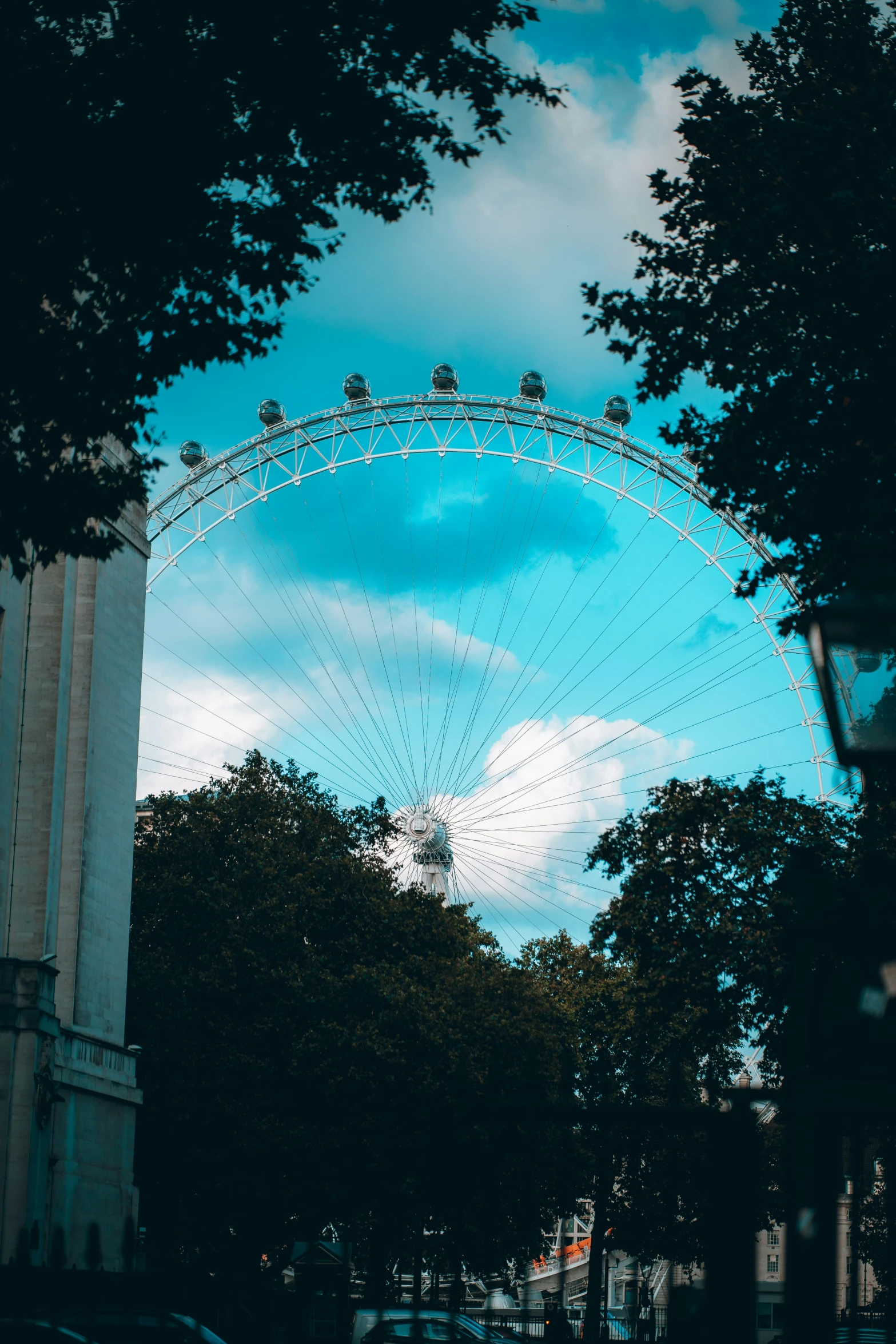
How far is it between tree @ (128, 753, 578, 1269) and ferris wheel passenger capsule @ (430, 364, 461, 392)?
21314mm

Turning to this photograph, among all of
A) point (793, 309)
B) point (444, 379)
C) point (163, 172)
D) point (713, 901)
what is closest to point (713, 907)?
point (713, 901)

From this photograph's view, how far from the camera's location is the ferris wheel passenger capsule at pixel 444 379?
66.4 m

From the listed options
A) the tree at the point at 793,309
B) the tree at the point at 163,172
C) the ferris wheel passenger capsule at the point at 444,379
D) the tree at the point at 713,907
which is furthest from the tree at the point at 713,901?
the ferris wheel passenger capsule at the point at 444,379

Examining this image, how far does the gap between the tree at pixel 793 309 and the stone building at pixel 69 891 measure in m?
21.9

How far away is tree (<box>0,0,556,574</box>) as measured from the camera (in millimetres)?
14820

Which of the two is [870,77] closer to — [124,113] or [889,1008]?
[124,113]

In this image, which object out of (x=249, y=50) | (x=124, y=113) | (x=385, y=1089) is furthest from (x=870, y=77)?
(x=385, y=1089)

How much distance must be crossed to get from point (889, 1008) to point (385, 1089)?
139 ft

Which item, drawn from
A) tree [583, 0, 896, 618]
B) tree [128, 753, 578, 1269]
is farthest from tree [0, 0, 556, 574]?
tree [128, 753, 578, 1269]

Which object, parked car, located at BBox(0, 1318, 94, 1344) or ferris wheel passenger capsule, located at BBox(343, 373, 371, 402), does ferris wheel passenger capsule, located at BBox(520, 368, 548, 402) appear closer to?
ferris wheel passenger capsule, located at BBox(343, 373, 371, 402)

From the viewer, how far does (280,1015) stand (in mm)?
50250

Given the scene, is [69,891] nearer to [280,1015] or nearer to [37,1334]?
[280,1015]

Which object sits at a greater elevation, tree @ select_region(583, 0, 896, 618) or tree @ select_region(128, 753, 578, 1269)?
tree @ select_region(583, 0, 896, 618)

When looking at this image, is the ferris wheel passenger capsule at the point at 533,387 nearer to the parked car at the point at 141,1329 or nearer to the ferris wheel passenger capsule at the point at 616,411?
the ferris wheel passenger capsule at the point at 616,411
